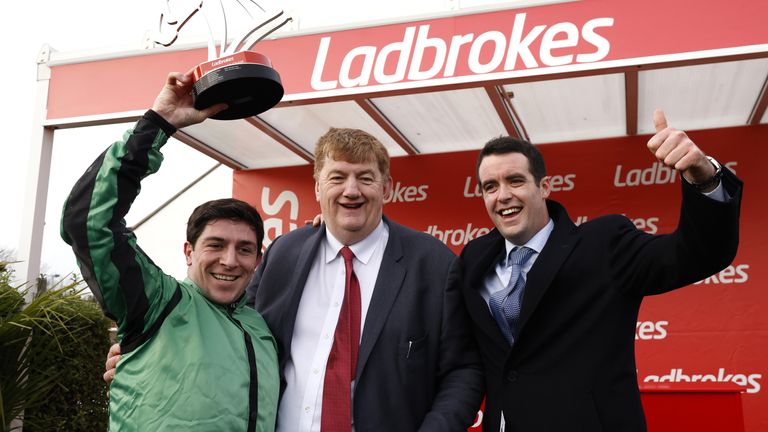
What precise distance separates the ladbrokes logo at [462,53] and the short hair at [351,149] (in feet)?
6.99

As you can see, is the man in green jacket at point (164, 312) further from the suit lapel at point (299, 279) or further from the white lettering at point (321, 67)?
the white lettering at point (321, 67)

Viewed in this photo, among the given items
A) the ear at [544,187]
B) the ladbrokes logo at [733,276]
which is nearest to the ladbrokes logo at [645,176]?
the ladbrokes logo at [733,276]

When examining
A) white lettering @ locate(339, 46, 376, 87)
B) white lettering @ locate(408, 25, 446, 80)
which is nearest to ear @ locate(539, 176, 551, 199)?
white lettering @ locate(408, 25, 446, 80)

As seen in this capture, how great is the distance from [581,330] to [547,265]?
10.3 inches

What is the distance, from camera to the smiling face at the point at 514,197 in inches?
100.0

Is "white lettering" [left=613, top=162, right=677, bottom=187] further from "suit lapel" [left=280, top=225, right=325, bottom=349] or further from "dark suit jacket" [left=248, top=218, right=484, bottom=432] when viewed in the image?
"suit lapel" [left=280, top=225, right=325, bottom=349]

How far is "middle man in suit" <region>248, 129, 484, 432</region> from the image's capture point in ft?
7.69

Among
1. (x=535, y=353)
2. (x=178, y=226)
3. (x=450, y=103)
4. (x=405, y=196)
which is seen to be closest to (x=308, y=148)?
(x=405, y=196)

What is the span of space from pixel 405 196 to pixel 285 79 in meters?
2.10

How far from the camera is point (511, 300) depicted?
8.02ft

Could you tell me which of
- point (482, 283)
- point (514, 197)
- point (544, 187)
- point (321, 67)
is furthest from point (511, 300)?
point (321, 67)

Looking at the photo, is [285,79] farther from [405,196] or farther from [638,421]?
[638,421]

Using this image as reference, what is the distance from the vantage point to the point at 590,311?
90.8 inches

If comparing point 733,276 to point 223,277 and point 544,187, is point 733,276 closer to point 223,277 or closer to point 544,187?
point 544,187
